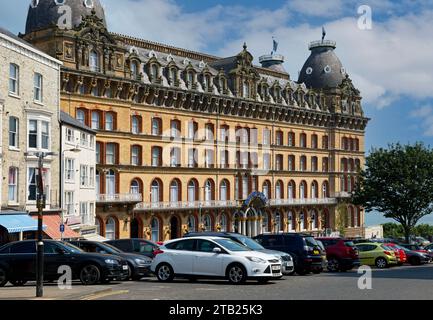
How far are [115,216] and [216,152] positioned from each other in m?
17.1

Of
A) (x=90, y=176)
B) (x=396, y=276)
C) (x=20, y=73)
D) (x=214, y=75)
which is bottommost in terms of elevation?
(x=396, y=276)

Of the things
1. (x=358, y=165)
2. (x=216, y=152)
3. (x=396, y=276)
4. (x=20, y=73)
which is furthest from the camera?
(x=358, y=165)

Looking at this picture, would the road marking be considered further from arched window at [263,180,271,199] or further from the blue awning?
arched window at [263,180,271,199]

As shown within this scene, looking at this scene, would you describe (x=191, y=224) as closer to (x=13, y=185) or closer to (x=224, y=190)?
(x=224, y=190)

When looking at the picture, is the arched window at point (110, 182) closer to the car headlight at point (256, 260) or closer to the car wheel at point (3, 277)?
the car wheel at point (3, 277)

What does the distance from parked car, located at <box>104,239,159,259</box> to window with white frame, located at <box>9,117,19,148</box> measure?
1013cm

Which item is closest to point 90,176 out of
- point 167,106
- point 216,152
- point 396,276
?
point 167,106

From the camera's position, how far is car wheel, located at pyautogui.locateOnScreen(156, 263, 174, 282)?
25.5 m

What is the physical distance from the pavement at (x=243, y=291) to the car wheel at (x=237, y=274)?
1.06 ft

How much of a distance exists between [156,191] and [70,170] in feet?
73.0

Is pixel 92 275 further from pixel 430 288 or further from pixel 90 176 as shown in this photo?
pixel 90 176

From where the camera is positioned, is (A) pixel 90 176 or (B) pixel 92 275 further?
(A) pixel 90 176

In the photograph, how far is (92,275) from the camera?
78.3 feet

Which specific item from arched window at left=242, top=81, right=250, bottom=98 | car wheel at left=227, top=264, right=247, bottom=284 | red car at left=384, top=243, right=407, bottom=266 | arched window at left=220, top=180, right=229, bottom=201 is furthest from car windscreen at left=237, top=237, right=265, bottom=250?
arched window at left=242, top=81, right=250, bottom=98
